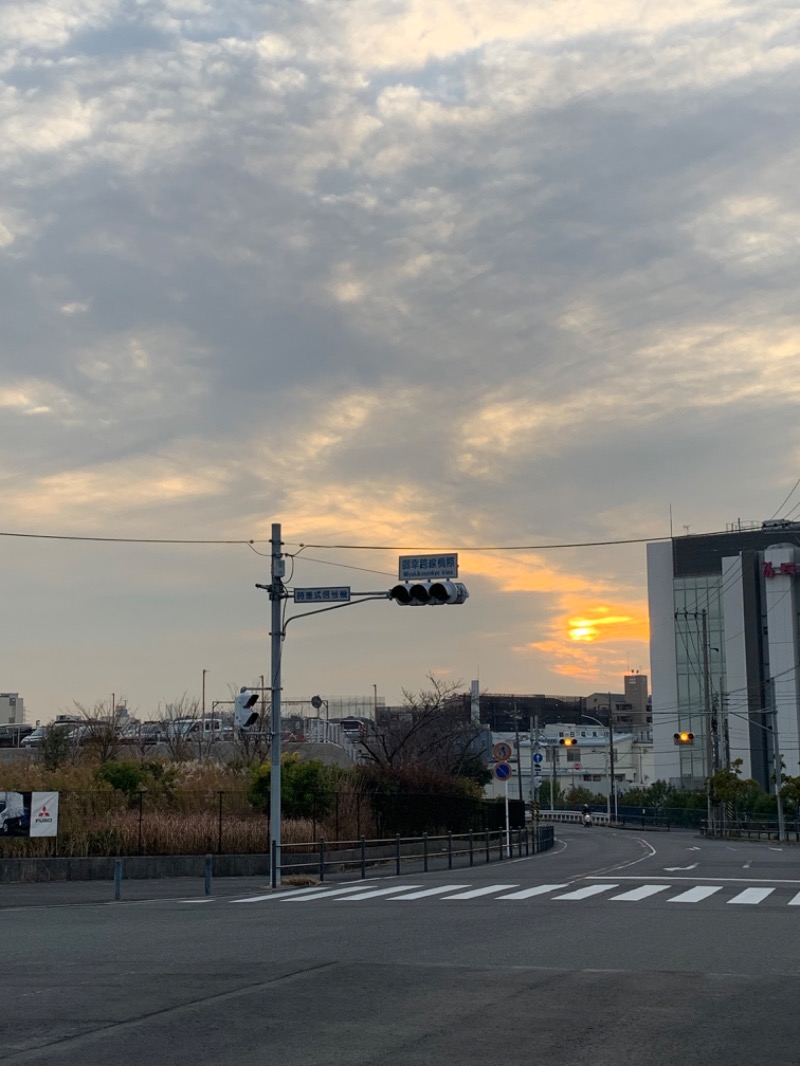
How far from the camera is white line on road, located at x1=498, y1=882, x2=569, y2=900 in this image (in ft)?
78.2

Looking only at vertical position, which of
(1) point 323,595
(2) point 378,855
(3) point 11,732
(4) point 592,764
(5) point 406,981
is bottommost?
(4) point 592,764

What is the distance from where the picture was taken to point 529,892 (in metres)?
25.2

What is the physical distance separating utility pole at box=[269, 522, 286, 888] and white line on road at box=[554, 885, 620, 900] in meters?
6.88

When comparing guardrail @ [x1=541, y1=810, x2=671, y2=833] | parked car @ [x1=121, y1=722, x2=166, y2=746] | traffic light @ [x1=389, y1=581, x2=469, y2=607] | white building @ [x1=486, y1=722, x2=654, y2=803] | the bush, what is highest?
traffic light @ [x1=389, y1=581, x2=469, y2=607]

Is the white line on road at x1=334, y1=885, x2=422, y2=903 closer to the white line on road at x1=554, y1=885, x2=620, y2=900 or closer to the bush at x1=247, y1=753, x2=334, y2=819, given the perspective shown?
the white line on road at x1=554, y1=885, x2=620, y2=900

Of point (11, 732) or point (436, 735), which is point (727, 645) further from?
point (11, 732)

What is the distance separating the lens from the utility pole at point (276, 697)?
27.9m

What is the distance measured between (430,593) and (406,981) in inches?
572

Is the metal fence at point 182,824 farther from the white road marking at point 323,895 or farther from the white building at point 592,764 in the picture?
Answer: the white building at point 592,764

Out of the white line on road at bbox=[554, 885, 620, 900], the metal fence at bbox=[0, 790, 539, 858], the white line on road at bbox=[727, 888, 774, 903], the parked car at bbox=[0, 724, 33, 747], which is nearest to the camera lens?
the white line on road at bbox=[727, 888, 774, 903]

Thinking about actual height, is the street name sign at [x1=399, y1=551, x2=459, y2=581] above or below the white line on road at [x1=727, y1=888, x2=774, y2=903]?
above

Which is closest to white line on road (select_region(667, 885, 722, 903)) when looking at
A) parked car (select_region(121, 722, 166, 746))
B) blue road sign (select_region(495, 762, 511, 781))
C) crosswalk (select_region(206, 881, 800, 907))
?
crosswalk (select_region(206, 881, 800, 907))

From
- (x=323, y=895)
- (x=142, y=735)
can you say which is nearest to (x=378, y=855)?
(x=323, y=895)

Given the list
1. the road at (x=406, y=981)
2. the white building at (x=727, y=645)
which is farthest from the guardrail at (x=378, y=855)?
the white building at (x=727, y=645)
